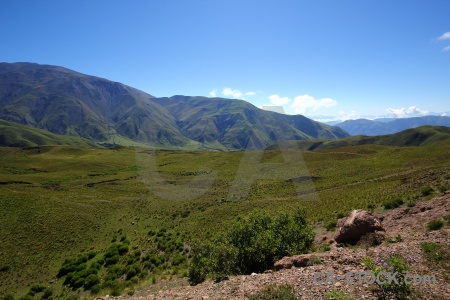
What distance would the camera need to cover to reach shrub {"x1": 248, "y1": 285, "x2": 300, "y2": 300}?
34.1 feet

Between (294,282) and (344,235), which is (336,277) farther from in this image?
(344,235)

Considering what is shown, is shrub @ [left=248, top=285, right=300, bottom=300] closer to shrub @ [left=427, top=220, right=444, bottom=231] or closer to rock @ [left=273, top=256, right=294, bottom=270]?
rock @ [left=273, top=256, right=294, bottom=270]

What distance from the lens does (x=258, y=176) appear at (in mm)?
71750

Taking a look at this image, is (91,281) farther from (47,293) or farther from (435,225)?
(435,225)

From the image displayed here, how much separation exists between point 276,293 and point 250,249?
6160mm

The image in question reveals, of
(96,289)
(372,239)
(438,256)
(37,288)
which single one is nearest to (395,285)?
(438,256)

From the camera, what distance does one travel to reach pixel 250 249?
16.9 m

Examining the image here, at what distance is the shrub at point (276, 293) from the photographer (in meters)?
10.4

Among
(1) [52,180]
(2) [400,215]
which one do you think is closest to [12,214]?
(1) [52,180]

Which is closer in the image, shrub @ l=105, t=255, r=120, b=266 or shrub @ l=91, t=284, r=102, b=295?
shrub @ l=91, t=284, r=102, b=295

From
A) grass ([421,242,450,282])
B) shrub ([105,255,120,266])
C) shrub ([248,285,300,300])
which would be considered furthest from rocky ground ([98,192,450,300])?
shrub ([105,255,120,266])

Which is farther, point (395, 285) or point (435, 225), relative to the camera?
point (435, 225)

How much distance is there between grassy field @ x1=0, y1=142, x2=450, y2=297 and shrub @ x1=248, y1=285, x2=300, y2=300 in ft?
49.3

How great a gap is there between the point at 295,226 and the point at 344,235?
3520mm
